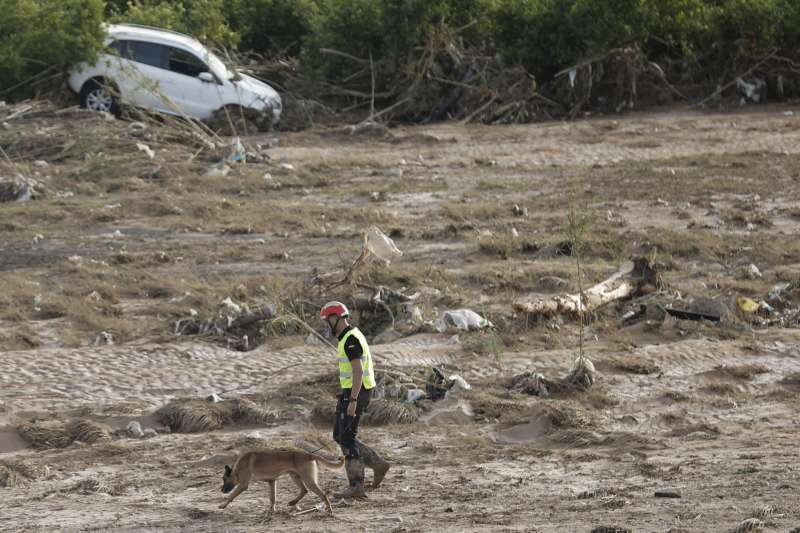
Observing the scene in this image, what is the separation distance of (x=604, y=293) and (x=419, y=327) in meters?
1.70

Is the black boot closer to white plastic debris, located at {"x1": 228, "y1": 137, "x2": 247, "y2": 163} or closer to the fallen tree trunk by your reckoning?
the fallen tree trunk

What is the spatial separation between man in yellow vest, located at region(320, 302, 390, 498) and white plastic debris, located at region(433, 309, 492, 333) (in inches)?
136

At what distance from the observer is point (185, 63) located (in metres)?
20.0

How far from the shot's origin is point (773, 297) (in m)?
11.5

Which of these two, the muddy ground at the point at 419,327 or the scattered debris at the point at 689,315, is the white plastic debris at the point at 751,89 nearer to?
the muddy ground at the point at 419,327

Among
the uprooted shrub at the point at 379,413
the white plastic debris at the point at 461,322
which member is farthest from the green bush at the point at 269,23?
the uprooted shrub at the point at 379,413

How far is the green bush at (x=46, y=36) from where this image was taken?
776 inches

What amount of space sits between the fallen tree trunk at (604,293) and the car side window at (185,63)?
995cm

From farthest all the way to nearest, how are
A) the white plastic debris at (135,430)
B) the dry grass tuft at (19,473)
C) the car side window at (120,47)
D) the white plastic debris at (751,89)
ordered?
the white plastic debris at (751,89) < the car side window at (120,47) < the white plastic debris at (135,430) < the dry grass tuft at (19,473)

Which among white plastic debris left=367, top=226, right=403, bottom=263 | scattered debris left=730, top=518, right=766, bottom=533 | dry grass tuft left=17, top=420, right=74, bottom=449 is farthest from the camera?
white plastic debris left=367, top=226, right=403, bottom=263

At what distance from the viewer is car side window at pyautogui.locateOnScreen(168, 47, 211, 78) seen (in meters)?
20.0

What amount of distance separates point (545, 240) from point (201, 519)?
284 inches

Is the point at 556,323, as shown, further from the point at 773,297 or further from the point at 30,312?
the point at 30,312

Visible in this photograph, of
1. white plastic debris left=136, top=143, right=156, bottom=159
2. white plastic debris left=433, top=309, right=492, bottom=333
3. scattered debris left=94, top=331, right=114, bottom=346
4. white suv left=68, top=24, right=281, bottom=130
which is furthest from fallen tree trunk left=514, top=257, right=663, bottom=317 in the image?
white suv left=68, top=24, right=281, bottom=130
